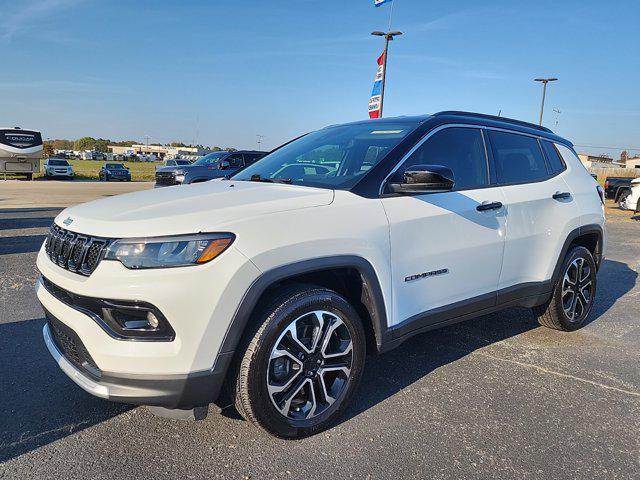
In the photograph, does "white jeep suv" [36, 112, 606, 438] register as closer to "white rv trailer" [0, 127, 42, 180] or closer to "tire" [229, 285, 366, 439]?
"tire" [229, 285, 366, 439]

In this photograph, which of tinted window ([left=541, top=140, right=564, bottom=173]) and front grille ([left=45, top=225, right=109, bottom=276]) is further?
tinted window ([left=541, top=140, right=564, bottom=173])

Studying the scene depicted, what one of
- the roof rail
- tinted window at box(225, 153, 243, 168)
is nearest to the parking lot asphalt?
the roof rail

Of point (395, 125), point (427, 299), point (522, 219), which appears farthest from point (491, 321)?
point (395, 125)

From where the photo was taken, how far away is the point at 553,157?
14.4ft

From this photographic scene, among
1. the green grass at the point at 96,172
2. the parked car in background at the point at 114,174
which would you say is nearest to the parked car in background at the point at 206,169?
the parked car in background at the point at 114,174

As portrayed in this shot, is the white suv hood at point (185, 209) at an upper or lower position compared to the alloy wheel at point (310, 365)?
upper

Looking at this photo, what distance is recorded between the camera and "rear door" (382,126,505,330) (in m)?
2.97

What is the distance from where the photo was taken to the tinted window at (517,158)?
149 inches

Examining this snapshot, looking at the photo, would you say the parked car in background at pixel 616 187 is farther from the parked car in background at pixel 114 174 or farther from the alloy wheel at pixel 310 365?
the parked car in background at pixel 114 174

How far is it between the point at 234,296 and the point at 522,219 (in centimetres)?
246

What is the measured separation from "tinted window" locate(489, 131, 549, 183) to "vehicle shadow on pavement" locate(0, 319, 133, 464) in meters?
3.09

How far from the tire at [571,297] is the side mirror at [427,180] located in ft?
6.70

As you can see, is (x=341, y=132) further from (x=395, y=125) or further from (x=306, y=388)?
(x=306, y=388)

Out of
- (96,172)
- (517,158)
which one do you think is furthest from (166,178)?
(96,172)
